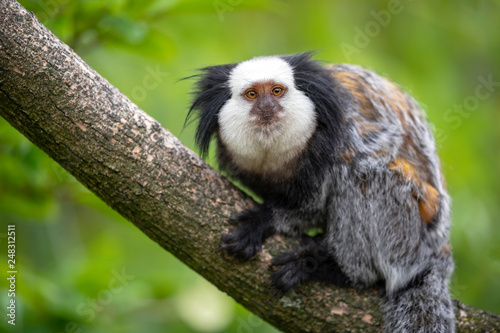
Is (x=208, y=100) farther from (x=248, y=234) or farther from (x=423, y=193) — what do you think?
(x=423, y=193)

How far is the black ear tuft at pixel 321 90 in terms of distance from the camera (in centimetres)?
356

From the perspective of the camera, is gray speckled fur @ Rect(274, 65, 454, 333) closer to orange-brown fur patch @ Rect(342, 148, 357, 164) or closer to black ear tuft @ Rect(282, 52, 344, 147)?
orange-brown fur patch @ Rect(342, 148, 357, 164)

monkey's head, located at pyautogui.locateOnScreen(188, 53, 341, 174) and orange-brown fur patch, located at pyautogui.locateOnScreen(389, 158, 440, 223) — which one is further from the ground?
monkey's head, located at pyautogui.locateOnScreen(188, 53, 341, 174)

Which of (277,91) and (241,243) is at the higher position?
(277,91)

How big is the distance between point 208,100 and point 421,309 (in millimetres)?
2074

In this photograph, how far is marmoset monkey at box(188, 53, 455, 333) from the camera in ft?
11.6

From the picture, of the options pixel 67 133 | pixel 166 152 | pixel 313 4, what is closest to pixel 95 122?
pixel 67 133

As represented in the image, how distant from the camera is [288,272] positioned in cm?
333

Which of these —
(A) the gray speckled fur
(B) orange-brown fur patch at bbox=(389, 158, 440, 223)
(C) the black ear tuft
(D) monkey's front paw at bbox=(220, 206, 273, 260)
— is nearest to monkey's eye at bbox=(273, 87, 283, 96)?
(C) the black ear tuft

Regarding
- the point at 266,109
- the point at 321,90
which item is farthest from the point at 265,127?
the point at 321,90

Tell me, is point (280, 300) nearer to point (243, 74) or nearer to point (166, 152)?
point (166, 152)

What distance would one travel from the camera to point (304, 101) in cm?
362

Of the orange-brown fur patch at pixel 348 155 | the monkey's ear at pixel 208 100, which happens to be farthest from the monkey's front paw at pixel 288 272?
the monkey's ear at pixel 208 100

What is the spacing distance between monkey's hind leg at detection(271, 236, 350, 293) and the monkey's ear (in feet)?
3.21
